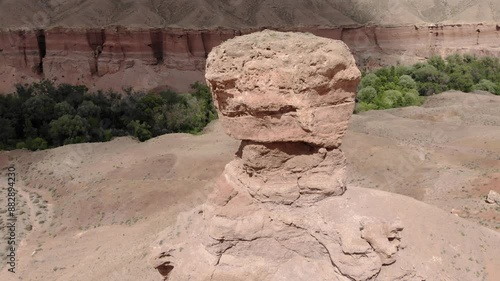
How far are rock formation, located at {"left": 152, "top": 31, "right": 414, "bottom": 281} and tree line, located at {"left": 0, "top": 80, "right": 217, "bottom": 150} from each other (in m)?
28.7

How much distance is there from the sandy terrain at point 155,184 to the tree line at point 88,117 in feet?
11.1

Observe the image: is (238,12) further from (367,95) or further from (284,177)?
(284,177)

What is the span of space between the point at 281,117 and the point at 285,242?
340 centimetres

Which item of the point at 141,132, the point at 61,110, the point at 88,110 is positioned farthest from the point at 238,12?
the point at 61,110

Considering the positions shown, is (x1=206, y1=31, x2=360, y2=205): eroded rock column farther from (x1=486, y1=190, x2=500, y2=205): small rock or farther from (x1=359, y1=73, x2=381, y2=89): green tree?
(x1=359, y1=73, x2=381, y2=89): green tree

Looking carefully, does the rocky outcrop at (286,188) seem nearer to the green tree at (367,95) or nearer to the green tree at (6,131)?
the green tree at (6,131)

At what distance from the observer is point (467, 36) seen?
72875 millimetres

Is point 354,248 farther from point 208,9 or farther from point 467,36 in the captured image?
point 467,36

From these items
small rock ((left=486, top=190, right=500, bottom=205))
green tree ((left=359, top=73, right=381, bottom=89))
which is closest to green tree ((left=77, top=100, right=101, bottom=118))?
green tree ((left=359, top=73, right=381, bottom=89))

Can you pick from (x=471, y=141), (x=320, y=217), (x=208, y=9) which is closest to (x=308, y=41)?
(x=320, y=217)

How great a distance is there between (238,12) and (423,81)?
116 feet

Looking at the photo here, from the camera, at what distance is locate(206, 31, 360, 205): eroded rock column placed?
10930 mm

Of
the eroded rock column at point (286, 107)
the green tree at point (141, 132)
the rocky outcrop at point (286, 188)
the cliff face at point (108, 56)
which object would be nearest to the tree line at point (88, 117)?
the green tree at point (141, 132)

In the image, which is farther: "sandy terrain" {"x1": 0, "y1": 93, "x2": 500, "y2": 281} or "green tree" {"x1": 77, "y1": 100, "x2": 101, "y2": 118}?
"green tree" {"x1": 77, "y1": 100, "x2": 101, "y2": 118}
